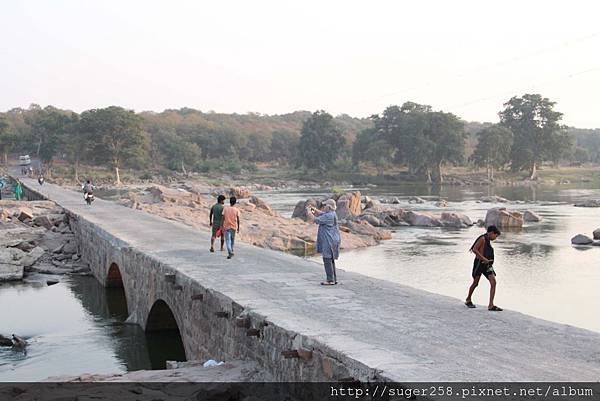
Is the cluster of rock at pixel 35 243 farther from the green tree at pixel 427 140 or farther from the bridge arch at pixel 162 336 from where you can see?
the green tree at pixel 427 140

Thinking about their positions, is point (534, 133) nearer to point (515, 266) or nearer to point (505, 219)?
point (505, 219)

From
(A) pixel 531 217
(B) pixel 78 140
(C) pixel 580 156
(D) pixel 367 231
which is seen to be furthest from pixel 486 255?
(C) pixel 580 156

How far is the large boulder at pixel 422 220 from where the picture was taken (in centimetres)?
4044

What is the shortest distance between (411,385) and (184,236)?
14.7 m

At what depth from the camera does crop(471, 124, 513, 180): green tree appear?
91.5 m

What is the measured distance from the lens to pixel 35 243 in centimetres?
2603

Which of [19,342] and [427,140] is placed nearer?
[19,342]

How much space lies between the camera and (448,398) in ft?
18.8

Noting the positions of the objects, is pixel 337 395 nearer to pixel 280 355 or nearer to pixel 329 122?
pixel 280 355

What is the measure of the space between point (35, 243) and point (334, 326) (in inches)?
807

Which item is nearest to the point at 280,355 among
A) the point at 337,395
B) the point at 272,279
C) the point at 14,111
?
the point at 337,395

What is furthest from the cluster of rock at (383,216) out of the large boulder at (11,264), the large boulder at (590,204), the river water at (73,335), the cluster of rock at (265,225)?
the river water at (73,335)

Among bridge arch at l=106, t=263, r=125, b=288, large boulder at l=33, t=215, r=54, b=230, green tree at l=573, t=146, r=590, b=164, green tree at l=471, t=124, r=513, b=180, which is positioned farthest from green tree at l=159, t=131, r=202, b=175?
bridge arch at l=106, t=263, r=125, b=288

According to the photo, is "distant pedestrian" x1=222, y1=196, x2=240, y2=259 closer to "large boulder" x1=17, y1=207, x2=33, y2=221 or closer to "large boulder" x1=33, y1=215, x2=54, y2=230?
"large boulder" x1=33, y1=215, x2=54, y2=230
